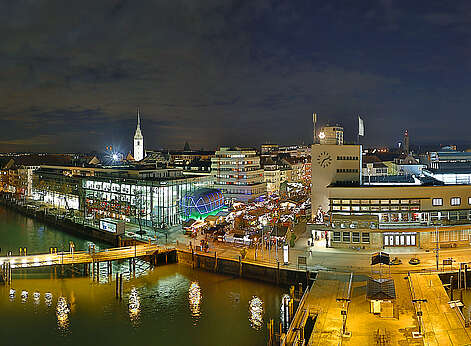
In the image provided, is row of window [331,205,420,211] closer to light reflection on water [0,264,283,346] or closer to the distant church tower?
light reflection on water [0,264,283,346]

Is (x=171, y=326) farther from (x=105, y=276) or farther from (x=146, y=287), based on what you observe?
(x=105, y=276)

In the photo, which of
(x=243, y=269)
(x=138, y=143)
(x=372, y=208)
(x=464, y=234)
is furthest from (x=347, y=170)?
(x=138, y=143)

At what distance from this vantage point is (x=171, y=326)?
29.0m

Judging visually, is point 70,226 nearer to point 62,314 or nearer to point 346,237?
point 62,314

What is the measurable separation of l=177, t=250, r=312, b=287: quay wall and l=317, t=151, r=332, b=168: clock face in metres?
21.4

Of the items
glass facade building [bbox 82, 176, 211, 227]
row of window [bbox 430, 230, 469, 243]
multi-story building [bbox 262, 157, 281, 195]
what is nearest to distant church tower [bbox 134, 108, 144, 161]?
multi-story building [bbox 262, 157, 281, 195]

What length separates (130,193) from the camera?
60.6 m

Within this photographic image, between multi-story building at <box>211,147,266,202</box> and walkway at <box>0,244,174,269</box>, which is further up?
multi-story building at <box>211,147,266,202</box>

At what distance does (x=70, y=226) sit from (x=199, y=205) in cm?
2109

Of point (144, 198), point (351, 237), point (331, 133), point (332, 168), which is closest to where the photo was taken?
point (351, 237)

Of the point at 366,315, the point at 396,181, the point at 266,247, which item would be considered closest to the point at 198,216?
the point at 266,247

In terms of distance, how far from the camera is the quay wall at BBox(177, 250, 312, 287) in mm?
34969

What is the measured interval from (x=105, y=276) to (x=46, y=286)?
5486 millimetres

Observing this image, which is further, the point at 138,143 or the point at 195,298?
the point at 138,143
